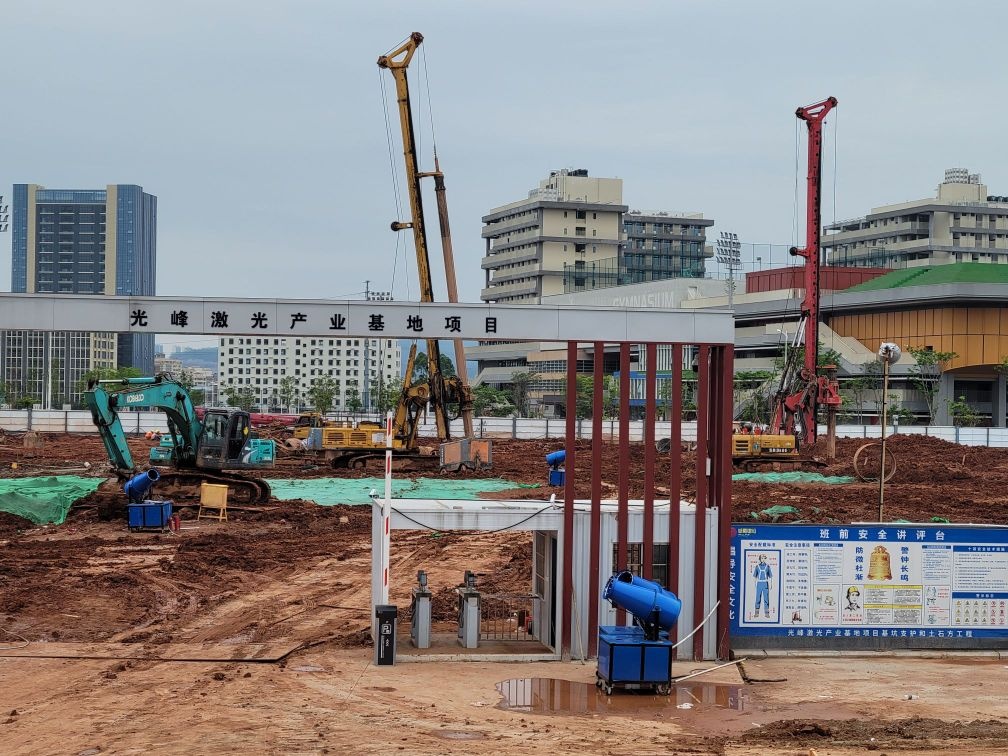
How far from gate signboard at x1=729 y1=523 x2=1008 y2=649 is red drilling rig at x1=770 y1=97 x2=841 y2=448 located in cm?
3945

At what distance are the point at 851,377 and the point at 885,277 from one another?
563 inches

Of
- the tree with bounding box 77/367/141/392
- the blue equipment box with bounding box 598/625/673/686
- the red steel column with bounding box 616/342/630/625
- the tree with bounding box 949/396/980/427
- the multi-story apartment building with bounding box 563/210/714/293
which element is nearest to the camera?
the blue equipment box with bounding box 598/625/673/686

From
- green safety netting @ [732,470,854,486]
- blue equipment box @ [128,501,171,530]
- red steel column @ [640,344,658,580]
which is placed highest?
red steel column @ [640,344,658,580]

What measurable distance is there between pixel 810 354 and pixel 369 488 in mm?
28563

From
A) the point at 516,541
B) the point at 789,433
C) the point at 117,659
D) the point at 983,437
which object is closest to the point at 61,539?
the point at 516,541

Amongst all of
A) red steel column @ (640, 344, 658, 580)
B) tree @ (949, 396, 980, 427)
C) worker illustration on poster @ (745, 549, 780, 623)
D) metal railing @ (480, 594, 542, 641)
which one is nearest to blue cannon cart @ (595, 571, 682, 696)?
red steel column @ (640, 344, 658, 580)

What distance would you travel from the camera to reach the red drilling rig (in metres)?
62.4

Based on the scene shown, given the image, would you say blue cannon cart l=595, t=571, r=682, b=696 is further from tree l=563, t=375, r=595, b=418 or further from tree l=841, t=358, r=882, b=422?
tree l=563, t=375, r=595, b=418

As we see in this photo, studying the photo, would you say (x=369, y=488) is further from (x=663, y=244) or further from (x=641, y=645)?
(x=663, y=244)

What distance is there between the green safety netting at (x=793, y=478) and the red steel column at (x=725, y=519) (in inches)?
1336

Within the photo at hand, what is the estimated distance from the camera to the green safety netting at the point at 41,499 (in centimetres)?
3778

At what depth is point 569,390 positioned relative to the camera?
20250 mm

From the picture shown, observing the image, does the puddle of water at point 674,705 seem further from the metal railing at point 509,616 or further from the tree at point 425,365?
the tree at point 425,365

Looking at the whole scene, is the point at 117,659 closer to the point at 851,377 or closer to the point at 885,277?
the point at 851,377
